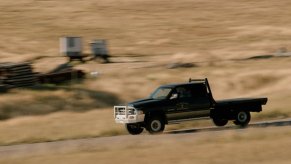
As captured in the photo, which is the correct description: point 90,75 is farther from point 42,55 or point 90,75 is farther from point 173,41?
point 173,41

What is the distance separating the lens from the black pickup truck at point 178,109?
23.4m

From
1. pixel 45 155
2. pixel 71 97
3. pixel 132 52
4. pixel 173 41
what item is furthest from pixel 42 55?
pixel 45 155

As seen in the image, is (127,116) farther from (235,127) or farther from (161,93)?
(235,127)

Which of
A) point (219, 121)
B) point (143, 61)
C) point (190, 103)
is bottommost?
point (143, 61)

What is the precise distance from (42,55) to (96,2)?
2660cm

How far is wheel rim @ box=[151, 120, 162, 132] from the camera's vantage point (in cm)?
2339

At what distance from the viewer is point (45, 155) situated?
1750 centimetres

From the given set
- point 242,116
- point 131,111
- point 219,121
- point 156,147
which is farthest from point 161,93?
point 156,147

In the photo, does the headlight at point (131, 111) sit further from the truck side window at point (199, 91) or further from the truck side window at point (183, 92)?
the truck side window at point (199, 91)

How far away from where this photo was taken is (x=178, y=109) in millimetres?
23812

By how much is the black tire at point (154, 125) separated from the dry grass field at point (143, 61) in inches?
77.2

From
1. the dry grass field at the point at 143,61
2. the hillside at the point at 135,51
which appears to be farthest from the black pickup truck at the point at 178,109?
the hillside at the point at 135,51

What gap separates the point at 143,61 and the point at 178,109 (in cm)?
3219

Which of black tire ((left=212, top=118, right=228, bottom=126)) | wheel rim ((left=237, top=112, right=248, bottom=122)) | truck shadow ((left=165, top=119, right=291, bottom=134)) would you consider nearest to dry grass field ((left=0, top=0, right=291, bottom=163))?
black tire ((left=212, top=118, right=228, bottom=126))
